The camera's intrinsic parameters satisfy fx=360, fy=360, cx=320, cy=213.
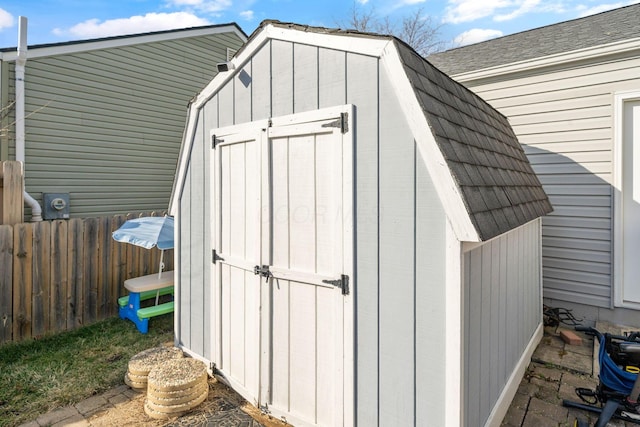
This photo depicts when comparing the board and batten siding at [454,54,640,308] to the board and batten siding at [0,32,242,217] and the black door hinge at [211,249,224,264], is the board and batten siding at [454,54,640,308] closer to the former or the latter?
the black door hinge at [211,249,224,264]

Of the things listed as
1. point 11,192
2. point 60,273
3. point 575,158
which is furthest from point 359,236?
point 11,192

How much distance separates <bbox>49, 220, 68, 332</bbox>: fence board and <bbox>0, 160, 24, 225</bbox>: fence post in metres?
0.39

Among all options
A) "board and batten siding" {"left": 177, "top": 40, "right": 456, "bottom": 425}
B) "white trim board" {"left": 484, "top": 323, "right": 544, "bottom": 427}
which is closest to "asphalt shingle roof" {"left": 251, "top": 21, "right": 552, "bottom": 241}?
"board and batten siding" {"left": 177, "top": 40, "right": 456, "bottom": 425}

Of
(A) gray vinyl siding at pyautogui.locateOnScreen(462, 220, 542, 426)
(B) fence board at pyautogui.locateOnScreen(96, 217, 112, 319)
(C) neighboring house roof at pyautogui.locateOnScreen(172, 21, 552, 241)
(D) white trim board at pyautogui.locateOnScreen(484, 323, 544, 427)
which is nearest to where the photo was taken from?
(C) neighboring house roof at pyautogui.locateOnScreen(172, 21, 552, 241)

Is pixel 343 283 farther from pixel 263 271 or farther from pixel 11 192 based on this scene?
pixel 11 192

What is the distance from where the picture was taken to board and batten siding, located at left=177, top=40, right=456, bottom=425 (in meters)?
2.01

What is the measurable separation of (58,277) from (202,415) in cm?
310

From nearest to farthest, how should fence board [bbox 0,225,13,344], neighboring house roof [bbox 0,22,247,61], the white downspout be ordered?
1. fence board [bbox 0,225,13,344]
2. the white downspout
3. neighboring house roof [bbox 0,22,247,61]

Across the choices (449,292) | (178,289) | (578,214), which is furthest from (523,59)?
(178,289)

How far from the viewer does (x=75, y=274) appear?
4.77m

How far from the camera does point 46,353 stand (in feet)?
13.0

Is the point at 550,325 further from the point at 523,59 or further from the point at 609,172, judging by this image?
the point at 523,59

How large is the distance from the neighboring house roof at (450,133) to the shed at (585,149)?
2.25 meters

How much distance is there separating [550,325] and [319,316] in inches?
155
